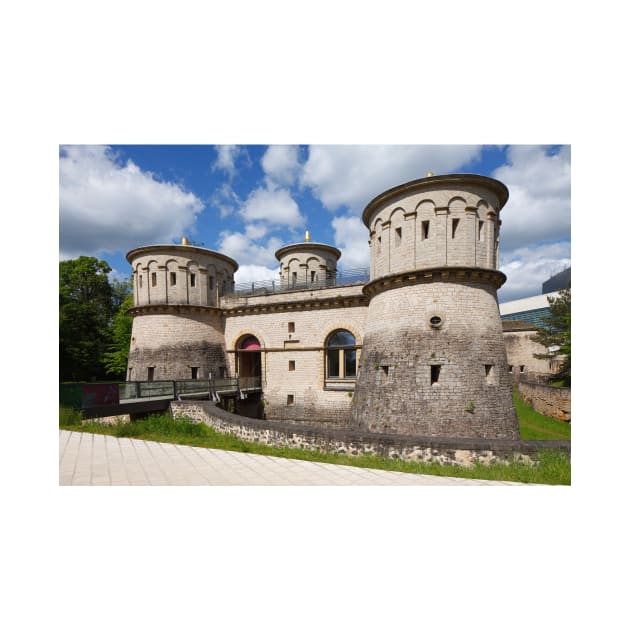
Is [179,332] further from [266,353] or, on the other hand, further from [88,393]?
[88,393]

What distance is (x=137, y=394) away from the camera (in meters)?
10.7

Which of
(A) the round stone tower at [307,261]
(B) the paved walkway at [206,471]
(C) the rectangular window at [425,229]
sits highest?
(A) the round stone tower at [307,261]

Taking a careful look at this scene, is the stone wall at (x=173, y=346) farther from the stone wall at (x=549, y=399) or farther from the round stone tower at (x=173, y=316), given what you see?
the stone wall at (x=549, y=399)

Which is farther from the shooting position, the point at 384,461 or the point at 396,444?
the point at 396,444

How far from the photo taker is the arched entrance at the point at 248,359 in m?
15.3

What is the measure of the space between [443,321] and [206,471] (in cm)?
735

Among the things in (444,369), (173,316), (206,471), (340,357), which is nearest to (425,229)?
(444,369)

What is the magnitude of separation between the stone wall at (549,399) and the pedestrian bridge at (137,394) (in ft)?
46.9

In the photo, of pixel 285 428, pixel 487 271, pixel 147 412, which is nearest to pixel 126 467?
pixel 285 428

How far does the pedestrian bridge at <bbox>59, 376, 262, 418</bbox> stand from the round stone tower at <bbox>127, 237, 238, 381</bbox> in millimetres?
1623

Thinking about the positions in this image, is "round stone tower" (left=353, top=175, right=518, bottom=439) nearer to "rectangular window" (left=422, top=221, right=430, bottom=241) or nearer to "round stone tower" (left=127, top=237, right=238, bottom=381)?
"rectangular window" (left=422, top=221, right=430, bottom=241)

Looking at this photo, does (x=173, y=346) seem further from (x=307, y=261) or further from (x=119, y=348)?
(x=307, y=261)

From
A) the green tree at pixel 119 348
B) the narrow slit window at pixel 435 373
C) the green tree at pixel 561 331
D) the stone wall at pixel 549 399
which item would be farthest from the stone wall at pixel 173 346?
the green tree at pixel 561 331

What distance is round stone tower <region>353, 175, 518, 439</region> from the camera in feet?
28.8
